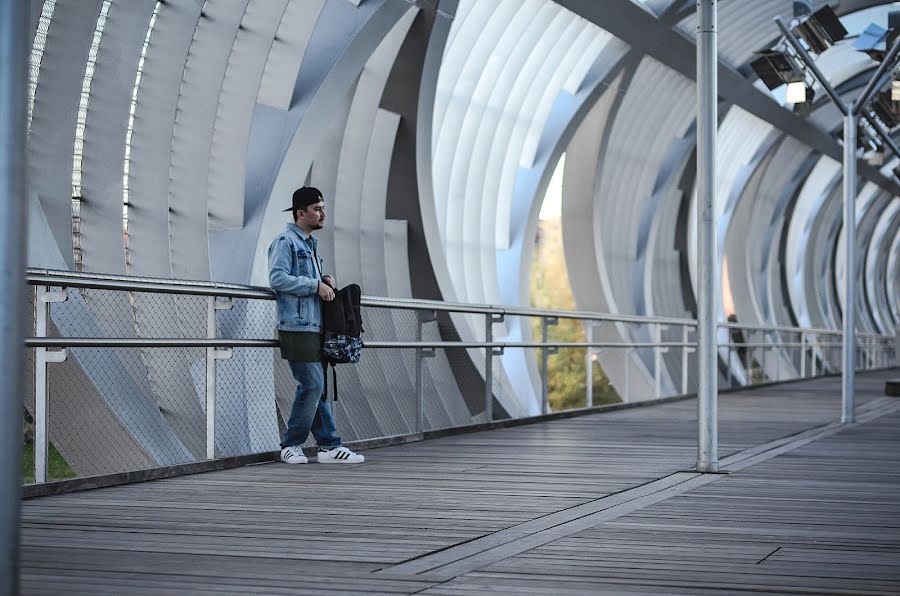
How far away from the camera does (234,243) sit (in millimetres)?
11578

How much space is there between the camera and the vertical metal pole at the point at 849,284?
1250 centimetres

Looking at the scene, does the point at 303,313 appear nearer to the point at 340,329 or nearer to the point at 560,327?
the point at 340,329

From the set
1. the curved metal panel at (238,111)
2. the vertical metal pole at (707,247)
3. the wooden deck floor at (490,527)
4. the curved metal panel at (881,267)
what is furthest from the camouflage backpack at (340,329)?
the curved metal panel at (881,267)

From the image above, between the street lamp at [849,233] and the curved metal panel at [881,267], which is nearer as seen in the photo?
the street lamp at [849,233]

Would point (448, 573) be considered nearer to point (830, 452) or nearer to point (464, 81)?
point (830, 452)

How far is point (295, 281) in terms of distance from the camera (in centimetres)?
771

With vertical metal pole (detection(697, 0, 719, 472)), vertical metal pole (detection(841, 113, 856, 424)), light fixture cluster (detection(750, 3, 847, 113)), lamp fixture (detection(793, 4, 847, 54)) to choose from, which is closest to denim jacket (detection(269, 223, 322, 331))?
vertical metal pole (detection(697, 0, 719, 472))

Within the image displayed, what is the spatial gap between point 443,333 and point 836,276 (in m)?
29.4

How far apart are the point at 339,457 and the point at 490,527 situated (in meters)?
2.91

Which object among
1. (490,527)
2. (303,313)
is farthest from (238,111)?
(490,527)

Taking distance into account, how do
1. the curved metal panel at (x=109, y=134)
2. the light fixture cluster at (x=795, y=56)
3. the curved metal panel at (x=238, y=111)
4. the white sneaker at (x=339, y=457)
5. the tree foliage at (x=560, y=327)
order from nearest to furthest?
1. the white sneaker at (x=339, y=457)
2. the curved metal panel at (x=109, y=134)
3. the curved metal panel at (x=238, y=111)
4. the light fixture cluster at (x=795, y=56)
5. the tree foliage at (x=560, y=327)

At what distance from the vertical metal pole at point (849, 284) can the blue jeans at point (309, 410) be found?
609cm

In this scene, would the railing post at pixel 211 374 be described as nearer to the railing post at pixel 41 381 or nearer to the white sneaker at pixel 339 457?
the white sneaker at pixel 339 457

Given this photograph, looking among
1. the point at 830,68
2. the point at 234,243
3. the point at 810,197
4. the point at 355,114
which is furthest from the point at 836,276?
the point at 234,243
